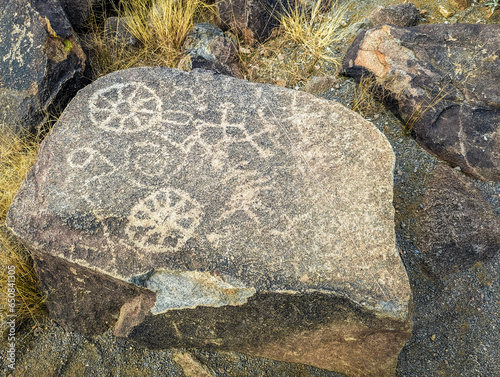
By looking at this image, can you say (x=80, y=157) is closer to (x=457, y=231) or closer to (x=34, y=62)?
(x=34, y=62)

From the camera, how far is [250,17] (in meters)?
3.09

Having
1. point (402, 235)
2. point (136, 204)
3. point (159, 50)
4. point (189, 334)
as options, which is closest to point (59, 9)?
point (159, 50)

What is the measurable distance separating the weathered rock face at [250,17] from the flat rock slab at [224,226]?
47.4 inches

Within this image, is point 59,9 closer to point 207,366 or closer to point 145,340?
point 145,340

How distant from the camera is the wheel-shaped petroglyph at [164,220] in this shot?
5.53ft

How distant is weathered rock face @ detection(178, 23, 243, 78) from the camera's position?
2.82 meters

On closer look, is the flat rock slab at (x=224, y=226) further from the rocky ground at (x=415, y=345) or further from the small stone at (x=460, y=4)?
the small stone at (x=460, y=4)

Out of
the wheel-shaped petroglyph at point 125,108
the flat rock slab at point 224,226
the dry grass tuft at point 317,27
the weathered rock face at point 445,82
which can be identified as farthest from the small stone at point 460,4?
the wheel-shaped petroglyph at point 125,108

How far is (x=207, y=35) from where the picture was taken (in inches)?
117

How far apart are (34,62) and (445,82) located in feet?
7.76

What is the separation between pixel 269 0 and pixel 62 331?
8.10 ft

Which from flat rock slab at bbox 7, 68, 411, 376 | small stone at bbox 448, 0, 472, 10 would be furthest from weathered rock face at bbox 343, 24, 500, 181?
flat rock slab at bbox 7, 68, 411, 376

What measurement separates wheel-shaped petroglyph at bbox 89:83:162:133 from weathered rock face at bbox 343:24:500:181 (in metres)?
1.30

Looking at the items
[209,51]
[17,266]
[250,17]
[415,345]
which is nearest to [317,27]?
[250,17]
